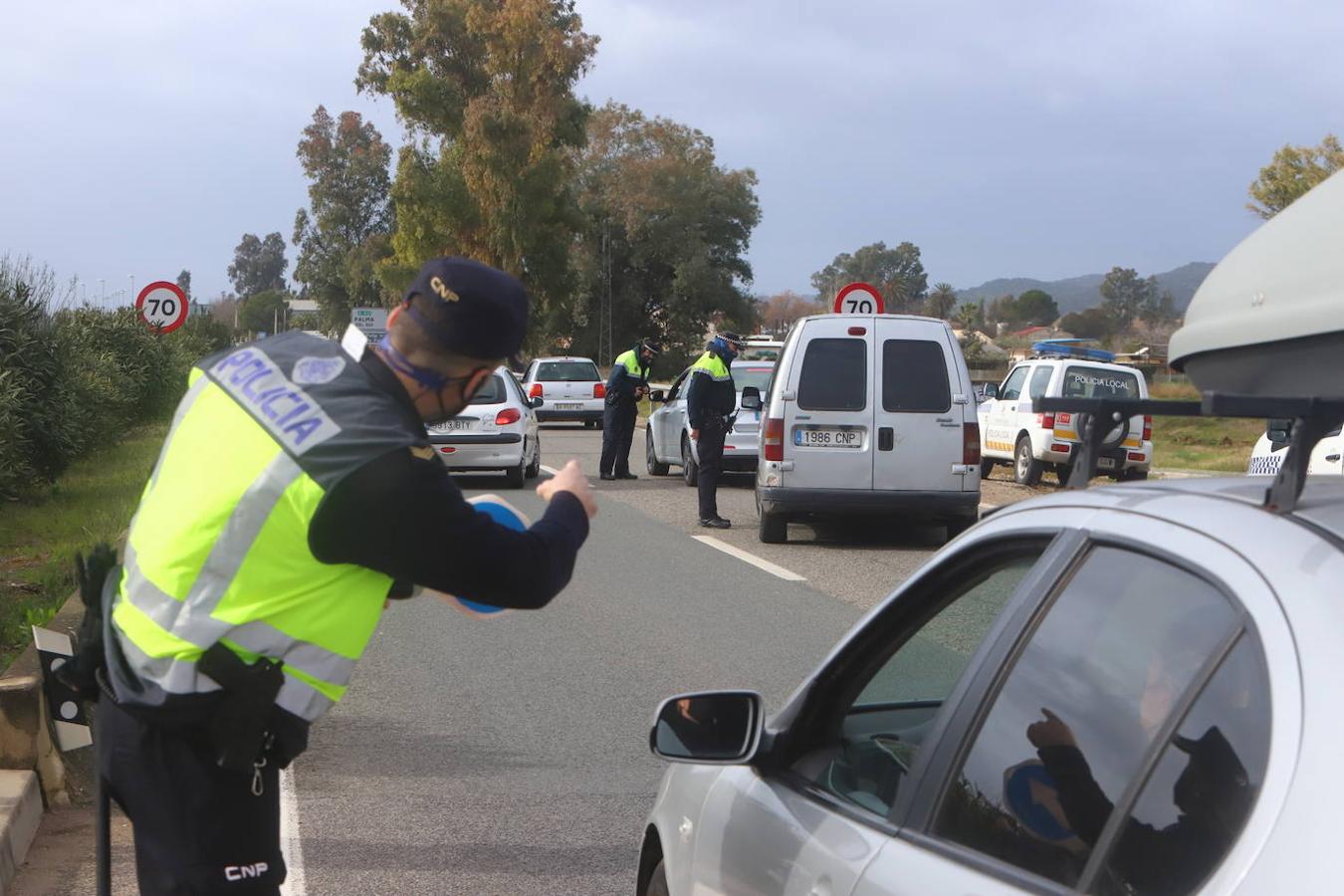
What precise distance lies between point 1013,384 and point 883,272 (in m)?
150

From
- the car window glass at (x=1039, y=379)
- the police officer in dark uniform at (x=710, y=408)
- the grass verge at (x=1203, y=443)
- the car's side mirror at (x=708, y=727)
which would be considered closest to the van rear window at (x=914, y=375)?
the police officer in dark uniform at (x=710, y=408)

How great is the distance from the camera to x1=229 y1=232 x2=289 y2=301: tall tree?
624 ft

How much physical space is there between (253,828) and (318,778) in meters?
4.09

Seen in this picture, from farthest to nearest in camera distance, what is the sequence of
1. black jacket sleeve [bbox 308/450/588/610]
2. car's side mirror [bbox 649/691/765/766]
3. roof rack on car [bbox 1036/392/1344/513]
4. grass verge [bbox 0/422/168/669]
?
grass verge [bbox 0/422/168/669]
car's side mirror [bbox 649/691/765/766]
black jacket sleeve [bbox 308/450/588/610]
roof rack on car [bbox 1036/392/1344/513]

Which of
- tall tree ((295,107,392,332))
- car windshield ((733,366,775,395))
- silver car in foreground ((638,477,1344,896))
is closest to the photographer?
silver car in foreground ((638,477,1344,896))

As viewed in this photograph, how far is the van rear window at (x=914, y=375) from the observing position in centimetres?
1410

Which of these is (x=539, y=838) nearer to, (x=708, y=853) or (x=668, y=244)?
(x=708, y=853)

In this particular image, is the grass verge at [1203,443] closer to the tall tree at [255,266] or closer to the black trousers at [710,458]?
the black trousers at [710,458]

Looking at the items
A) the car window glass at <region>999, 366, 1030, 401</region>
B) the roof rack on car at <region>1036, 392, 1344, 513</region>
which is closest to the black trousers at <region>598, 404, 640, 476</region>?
the car window glass at <region>999, 366, 1030, 401</region>

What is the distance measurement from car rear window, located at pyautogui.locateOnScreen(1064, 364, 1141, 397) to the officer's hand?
20000mm

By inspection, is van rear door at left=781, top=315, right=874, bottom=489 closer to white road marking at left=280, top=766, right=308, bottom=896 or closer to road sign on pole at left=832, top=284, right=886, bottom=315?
road sign on pole at left=832, top=284, right=886, bottom=315

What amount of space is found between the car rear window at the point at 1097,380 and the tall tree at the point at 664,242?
52212 millimetres

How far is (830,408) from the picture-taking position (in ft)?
46.3

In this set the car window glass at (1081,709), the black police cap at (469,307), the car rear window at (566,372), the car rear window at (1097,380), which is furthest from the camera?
the car rear window at (566,372)
